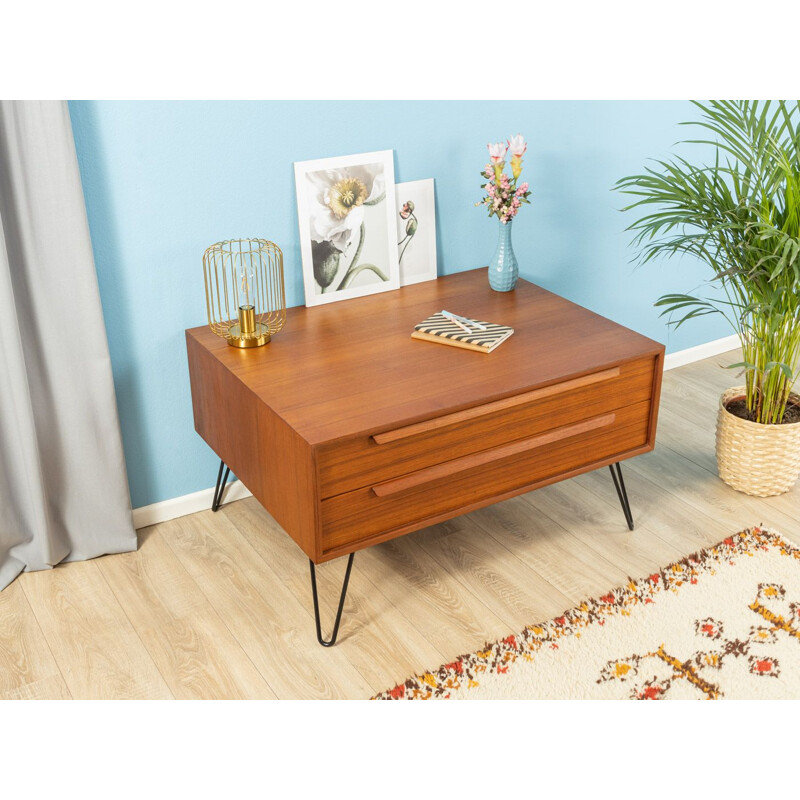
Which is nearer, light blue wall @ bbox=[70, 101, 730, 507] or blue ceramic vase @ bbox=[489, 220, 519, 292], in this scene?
light blue wall @ bbox=[70, 101, 730, 507]

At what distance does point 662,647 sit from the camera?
7.00ft

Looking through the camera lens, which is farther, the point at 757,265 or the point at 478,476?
the point at 757,265

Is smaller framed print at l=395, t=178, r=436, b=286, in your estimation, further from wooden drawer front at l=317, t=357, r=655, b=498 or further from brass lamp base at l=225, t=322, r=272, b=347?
wooden drawer front at l=317, t=357, r=655, b=498

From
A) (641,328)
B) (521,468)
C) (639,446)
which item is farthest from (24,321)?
(641,328)

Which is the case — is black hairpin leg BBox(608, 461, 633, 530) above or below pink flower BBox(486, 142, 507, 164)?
below

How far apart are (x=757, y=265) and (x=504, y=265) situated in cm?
67

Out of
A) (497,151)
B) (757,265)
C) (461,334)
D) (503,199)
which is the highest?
(497,151)

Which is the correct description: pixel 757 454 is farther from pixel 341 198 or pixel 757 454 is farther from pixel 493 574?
pixel 341 198

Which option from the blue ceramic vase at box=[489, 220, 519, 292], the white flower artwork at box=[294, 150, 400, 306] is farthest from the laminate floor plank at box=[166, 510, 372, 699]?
the blue ceramic vase at box=[489, 220, 519, 292]

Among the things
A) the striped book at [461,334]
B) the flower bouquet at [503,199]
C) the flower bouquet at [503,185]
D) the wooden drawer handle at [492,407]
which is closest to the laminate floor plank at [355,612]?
the wooden drawer handle at [492,407]

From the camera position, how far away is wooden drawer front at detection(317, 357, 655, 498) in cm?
195

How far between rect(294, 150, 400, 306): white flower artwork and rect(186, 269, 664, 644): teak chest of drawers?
0.07 metres

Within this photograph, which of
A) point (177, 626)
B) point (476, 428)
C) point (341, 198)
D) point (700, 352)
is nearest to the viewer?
point (476, 428)

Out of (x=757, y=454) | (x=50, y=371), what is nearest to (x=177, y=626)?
(x=50, y=371)
